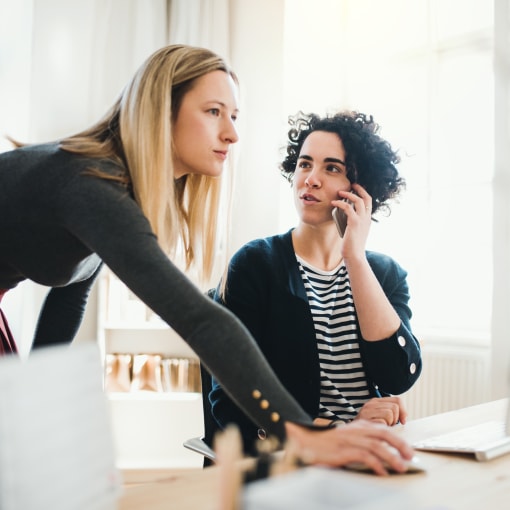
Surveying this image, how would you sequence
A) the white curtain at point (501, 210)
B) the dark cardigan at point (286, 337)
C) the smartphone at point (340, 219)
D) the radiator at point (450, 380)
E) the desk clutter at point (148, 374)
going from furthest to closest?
the desk clutter at point (148, 374) < the radiator at point (450, 380) < the white curtain at point (501, 210) < the smartphone at point (340, 219) < the dark cardigan at point (286, 337)

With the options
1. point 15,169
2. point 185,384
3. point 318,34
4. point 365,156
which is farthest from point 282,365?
point 318,34

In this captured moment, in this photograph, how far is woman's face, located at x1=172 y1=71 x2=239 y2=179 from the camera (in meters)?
1.26

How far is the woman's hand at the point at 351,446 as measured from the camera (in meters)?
0.84

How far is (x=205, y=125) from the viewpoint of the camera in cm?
128

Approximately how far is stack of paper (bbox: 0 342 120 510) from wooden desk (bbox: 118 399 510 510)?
0.18 m

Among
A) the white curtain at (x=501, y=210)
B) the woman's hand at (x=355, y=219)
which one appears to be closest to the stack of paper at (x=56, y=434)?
the woman's hand at (x=355, y=219)

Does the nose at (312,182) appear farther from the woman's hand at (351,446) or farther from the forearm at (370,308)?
the woman's hand at (351,446)

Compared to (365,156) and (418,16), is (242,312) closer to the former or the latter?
(365,156)

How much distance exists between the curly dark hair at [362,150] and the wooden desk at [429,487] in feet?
3.29

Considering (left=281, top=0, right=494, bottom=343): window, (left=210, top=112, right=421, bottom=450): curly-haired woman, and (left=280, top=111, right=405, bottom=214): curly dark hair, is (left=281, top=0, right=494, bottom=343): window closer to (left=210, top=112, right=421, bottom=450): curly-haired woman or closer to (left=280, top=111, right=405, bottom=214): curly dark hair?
(left=280, top=111, right=405, bottom=214): curly dark hair

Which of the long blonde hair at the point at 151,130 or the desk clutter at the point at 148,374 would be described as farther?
the desk clutter at the point at 148,374

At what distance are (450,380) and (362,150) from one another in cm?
165

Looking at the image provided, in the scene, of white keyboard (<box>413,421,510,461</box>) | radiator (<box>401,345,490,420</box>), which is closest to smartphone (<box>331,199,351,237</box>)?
white keyboard (<box>413,421,510,461</box>)

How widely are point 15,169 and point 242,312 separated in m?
0.73
